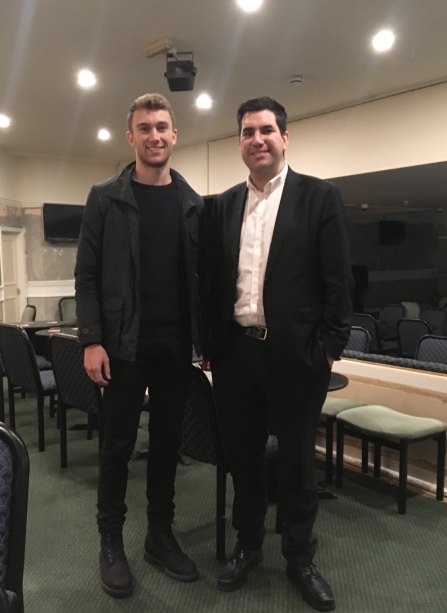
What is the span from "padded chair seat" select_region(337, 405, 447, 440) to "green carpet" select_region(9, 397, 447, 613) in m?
0.39

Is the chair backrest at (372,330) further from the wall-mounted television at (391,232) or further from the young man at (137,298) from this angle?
the young man at (137,298)

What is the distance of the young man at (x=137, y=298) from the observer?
5.87 ft

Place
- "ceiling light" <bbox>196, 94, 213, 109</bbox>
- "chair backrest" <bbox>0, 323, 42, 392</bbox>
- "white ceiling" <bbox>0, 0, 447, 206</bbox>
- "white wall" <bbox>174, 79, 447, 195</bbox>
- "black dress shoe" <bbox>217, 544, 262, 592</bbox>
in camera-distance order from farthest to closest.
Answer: "ceiling light" <bbox>196, 94, 213, 109</bbox>, "white wall" <bbox>174, 79, 447, 195</bbox>, "chair backrest" <bbox>0, 323, 42, 392</bbox>, "white ceiling" <bbox>0, 0, 447, 206</bbox>, "black dress shoe" <bbox>217, 544, 262, 592</bbox>

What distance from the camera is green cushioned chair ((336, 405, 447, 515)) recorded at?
2.64 metres

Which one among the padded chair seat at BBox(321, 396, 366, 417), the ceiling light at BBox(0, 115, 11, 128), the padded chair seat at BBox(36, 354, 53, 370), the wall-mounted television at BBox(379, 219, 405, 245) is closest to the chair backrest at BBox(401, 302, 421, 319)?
the wall-mounted television at BBox(379, 219, 405, 245)

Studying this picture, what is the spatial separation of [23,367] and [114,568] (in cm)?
199

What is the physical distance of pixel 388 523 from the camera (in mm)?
2529

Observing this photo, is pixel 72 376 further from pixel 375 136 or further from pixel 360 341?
pixel 375 136

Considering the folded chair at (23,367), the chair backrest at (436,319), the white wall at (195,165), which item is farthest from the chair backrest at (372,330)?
the folded chair at (23,367)

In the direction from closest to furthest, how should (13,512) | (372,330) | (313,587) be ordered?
1. (13,512)
2. (313,587)
3. (372,330)

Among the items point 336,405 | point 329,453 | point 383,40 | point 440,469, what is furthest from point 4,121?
point 440,469

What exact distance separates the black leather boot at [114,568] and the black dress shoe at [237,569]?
1.14 ft

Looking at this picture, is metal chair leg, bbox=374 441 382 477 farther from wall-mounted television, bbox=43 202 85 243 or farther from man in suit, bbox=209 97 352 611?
wall-mounted television, bbox=43 202 85 243

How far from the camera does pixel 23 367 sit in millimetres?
3578
